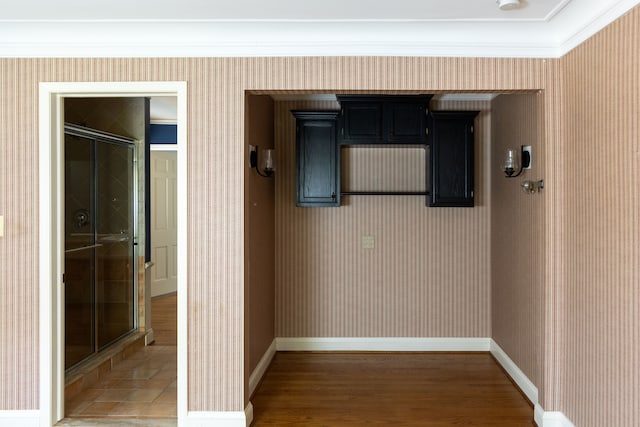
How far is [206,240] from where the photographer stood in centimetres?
290

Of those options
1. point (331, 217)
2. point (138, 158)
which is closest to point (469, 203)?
point (331, 217)

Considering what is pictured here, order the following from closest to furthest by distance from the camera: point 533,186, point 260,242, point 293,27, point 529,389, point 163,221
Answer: point 293,27 → point 533,186 → point 529,389 → point 260,242 → point 163,221

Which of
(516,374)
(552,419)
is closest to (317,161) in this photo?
(516,374)

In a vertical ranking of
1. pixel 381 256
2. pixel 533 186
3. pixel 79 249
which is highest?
pixel 533 186

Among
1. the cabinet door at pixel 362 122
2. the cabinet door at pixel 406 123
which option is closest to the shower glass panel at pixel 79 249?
the cabinet door at pixel 362 122

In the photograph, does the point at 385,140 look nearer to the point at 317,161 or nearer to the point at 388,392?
the point at 317,161

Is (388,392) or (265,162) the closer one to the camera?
(388,392)

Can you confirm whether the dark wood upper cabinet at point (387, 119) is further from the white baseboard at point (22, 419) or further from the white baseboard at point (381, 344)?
the white baseboard at point (22, 419)

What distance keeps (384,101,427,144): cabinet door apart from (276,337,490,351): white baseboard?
1.92m

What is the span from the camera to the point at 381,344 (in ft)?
14.7

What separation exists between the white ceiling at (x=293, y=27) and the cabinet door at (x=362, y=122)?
128 centimetres

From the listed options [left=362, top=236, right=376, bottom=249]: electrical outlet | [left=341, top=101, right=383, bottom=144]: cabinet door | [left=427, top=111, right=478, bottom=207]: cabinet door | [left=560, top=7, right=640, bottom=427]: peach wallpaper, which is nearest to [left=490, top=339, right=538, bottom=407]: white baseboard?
[left=560, top=7, right=640, bottom=427]: peach wallpaper

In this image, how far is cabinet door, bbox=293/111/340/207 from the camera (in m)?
4.25

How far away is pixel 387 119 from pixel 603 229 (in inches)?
85.8
